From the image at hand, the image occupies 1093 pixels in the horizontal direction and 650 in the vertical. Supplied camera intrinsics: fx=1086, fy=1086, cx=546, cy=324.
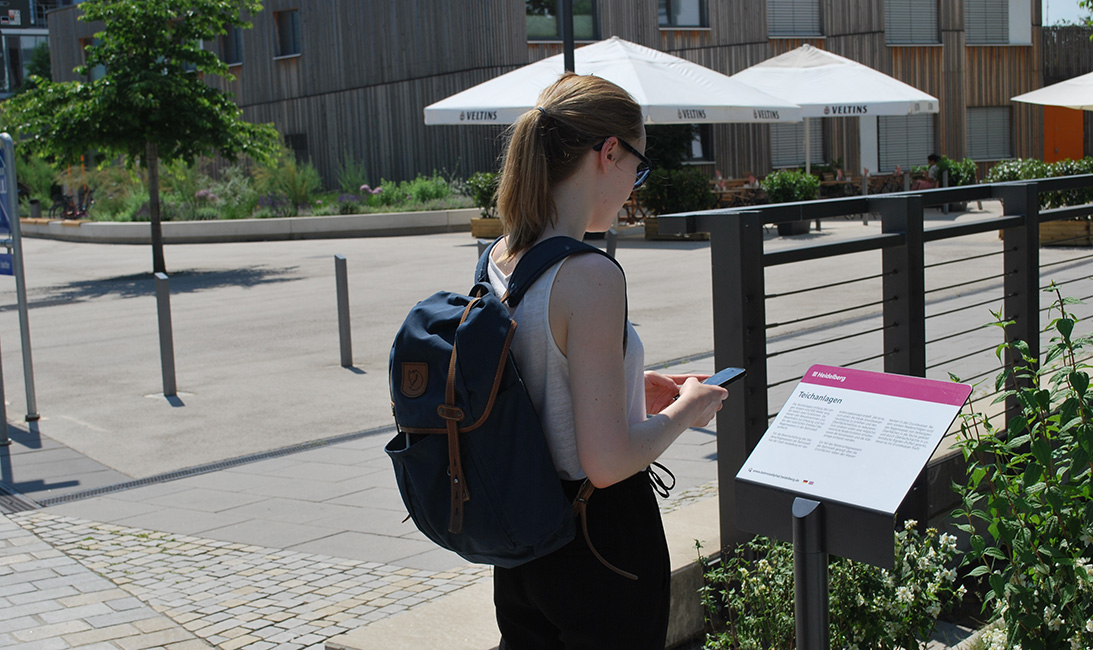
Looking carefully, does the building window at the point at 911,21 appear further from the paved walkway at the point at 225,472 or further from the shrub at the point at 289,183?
the paved walkway at the point at 225,472

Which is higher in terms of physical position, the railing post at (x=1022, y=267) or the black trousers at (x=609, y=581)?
the railing post at (x=1022, y=267)

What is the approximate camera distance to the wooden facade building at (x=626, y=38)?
28.4 meters

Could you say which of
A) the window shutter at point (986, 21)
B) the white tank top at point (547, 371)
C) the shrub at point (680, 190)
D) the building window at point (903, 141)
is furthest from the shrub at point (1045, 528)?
the window shutter at point (986, 21)

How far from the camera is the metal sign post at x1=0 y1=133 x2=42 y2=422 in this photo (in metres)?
8.00

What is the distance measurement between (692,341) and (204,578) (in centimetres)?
629

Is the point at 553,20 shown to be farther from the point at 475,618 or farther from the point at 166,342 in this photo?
the point at 475,618

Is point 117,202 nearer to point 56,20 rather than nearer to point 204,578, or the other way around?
point 56,20

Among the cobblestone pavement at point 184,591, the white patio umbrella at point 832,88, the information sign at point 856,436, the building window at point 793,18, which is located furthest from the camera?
the building window at point 793,18

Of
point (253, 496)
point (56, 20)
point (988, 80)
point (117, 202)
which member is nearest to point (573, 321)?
point (253, 496)

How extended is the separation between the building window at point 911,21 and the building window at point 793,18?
201 centimetres

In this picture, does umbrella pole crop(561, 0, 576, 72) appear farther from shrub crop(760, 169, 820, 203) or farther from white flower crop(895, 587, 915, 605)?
white flower crop(895, 587, 915, 605)

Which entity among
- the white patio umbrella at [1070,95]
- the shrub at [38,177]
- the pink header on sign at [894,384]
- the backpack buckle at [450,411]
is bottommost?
the pink header on sign at [894,384]

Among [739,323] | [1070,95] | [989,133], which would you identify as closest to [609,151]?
[739,323]

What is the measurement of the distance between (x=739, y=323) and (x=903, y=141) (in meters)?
31.3
